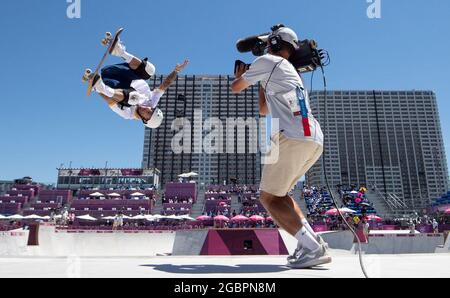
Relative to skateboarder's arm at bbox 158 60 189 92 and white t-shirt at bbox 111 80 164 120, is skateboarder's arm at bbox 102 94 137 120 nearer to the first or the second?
white t-shirt at bbox 111 80 164 120

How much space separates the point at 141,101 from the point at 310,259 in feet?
12.3

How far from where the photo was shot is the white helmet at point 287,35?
3.38m

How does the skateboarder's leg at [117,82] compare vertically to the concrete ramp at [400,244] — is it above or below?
above

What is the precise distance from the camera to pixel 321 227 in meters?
23.6

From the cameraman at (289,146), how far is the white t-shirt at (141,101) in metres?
2.64

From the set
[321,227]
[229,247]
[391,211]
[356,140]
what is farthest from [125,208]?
[356,140]

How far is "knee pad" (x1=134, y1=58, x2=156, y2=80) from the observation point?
584cm

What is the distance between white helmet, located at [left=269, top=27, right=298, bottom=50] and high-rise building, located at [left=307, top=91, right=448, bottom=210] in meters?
111

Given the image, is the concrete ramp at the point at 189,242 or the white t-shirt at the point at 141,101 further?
the concrete ramp at the point at 189,242

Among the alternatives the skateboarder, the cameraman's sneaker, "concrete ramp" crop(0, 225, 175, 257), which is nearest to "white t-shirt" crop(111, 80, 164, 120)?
the skateboarder

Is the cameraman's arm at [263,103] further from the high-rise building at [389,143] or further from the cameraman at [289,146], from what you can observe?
the high-rise building at [389,143]

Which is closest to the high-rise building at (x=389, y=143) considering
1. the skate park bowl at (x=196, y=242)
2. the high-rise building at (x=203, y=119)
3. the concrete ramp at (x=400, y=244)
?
the high-rise building at (x=203, y=119)

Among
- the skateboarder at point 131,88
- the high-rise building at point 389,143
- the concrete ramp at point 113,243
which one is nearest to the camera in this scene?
the skateboarder at point 131,88
